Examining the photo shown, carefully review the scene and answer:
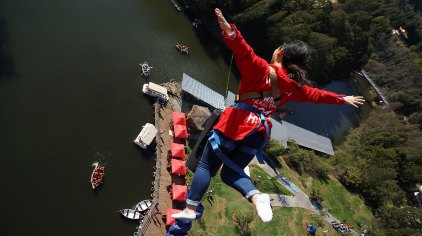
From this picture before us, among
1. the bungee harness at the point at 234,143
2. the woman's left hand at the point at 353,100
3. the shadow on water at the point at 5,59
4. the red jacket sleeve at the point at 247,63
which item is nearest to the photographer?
the red jacket sleeve at the point at 247,63

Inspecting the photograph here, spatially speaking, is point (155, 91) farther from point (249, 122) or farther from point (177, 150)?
point (249, 122)

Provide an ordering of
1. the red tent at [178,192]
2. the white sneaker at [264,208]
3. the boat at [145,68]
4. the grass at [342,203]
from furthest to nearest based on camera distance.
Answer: the grass at [342,203]
the boat at [145,68]
the red tent at [178,192]
the white sneaker at [264,208]

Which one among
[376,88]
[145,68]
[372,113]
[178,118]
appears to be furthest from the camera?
[376,88]

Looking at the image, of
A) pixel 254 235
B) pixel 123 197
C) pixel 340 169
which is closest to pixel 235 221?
pixel 254 235

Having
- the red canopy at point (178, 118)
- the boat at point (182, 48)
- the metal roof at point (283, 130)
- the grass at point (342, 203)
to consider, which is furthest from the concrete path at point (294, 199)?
the boat at point (182, 48)

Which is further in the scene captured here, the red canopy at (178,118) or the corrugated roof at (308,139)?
the corrugated roof at (308,139)

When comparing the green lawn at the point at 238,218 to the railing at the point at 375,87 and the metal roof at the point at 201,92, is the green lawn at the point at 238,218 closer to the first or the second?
the metal roof at the point at 201,92

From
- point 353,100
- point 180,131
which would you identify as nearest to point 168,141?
point 180,131

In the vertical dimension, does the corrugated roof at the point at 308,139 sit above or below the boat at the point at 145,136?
below
